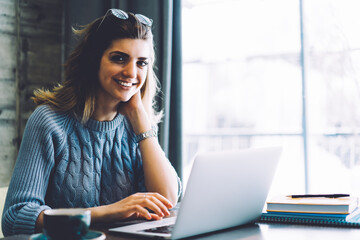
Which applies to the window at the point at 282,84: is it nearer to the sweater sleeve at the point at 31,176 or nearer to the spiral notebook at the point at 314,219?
the spiral notebook at the point at 314,219

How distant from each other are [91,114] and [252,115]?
1219 mm

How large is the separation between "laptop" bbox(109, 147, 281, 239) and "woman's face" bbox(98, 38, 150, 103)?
0.58 metres

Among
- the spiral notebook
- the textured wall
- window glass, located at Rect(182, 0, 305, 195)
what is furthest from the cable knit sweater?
the textured wall

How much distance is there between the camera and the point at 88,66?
1608 millimetres

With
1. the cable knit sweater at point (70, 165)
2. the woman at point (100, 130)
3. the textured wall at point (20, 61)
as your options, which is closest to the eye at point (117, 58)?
the woman at point (100, 130)

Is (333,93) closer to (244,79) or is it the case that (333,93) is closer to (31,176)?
(244,79)

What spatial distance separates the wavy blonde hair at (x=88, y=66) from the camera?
5.04 ft

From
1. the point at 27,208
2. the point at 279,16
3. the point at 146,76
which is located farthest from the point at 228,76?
the point at 27,208

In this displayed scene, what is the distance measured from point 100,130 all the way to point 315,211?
0.79 metres

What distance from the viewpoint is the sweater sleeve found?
1.16m

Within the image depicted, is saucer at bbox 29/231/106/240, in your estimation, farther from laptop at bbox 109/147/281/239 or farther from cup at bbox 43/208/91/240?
laptop at bbox 109/147/281/239

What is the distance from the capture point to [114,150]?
1.56 meters

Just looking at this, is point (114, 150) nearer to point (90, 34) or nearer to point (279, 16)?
point (90, 34)

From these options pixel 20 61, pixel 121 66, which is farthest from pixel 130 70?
pixel 20 61
